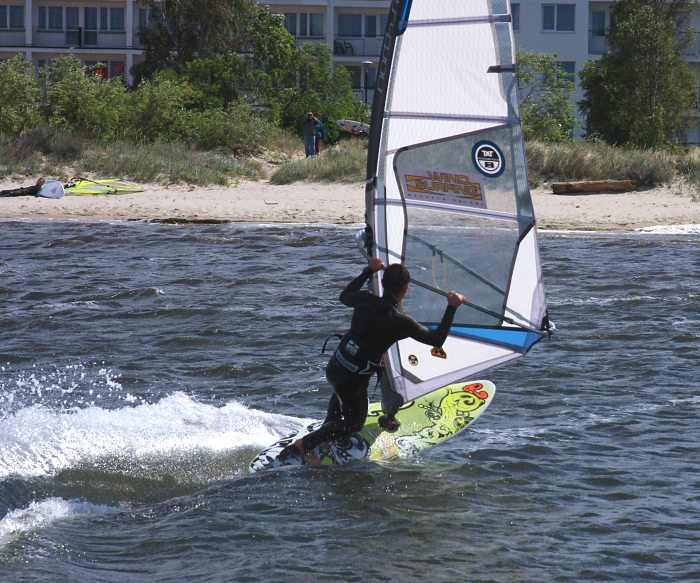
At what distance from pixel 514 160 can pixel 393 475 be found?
7.38 ft

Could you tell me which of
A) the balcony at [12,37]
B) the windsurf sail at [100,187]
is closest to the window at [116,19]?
the balcony at [12,37]

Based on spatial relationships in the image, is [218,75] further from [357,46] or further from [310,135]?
[357,46]

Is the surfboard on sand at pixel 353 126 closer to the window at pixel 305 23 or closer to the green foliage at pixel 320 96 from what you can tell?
the green foliage at pixel 320 96

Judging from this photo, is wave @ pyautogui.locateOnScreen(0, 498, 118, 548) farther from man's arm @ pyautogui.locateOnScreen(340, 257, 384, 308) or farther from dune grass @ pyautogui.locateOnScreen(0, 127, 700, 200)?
dune grass @ pyautogui.locateOnScreen(0, 127, 700, 200)

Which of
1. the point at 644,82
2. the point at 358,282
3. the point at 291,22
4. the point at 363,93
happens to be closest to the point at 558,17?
the point at 363,93

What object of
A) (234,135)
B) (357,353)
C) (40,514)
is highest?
(234,135)

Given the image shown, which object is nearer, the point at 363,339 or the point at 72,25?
the point at 363,339

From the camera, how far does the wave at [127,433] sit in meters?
7.16

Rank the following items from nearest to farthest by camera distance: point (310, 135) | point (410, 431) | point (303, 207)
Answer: point (410, 431) < point (303, 207) < point (310, 135)

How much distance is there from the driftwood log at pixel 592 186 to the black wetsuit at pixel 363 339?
12.9m

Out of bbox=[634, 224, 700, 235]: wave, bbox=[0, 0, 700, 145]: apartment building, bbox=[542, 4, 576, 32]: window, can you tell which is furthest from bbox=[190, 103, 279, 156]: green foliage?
bbox=[542, 4, 576, 32]: window

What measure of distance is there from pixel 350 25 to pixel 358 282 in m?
36.1

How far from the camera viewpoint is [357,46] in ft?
133

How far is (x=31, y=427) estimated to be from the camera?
7.55 m
